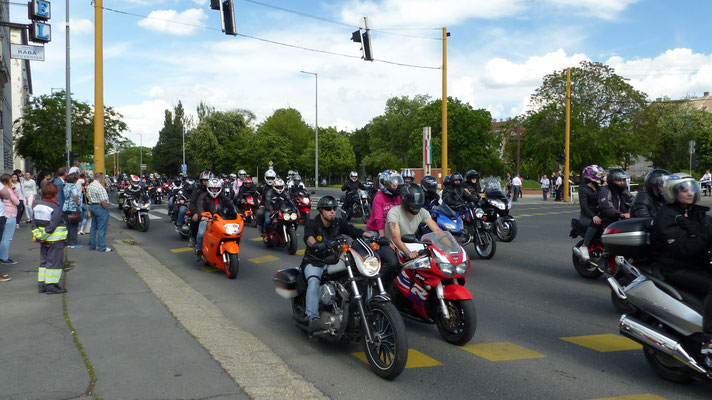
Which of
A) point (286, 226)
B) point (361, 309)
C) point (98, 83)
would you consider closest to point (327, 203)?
point (361, 309)

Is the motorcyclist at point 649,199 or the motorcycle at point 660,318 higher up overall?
the motorcyclist at point 649,199

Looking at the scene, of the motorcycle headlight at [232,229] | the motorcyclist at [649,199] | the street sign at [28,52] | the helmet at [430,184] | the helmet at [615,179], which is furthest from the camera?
the street sign at [28,52]

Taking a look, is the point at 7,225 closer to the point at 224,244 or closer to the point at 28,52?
the point at 224,244

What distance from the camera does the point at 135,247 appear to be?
13.0 metres

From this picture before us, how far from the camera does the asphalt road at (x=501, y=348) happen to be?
174 inches

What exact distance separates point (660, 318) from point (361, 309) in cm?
229

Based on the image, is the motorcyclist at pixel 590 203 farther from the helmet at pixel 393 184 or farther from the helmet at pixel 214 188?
the helmet at pixel 214 188

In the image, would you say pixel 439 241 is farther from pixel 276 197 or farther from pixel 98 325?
pixel 276 197

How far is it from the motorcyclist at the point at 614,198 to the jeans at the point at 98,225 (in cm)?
940

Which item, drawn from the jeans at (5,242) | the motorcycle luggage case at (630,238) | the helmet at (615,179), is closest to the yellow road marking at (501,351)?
the motorcycle luggage case at (630,238)

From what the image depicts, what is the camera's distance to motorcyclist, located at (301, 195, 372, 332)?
212 inches

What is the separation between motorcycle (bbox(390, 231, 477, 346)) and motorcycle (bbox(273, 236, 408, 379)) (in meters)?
0.48

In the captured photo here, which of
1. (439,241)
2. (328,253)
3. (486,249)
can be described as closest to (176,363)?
(328,253)

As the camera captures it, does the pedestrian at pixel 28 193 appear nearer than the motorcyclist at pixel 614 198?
No
